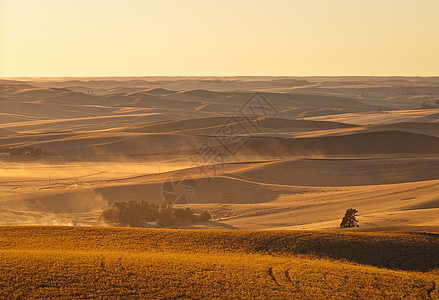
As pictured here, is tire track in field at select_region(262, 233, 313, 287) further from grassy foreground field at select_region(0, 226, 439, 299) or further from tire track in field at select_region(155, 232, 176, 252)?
tire track in field at select_region(155, 232, 176, 252)

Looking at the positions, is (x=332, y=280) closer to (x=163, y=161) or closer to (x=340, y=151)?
(x=163, y=161)

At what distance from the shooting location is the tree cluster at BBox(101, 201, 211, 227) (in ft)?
101

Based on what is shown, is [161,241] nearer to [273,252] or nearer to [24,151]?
[273,252]

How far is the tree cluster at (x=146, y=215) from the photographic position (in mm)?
30734

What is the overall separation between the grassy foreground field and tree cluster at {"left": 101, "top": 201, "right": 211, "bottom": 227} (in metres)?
9.97

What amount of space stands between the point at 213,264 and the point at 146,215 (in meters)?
16.6

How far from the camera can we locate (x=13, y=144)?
6800cm

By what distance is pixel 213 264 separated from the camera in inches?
611

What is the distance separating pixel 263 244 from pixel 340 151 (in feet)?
145

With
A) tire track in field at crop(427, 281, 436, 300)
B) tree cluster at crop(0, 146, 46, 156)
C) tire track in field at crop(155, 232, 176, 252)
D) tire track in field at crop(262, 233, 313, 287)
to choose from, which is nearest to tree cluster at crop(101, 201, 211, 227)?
tire track in field at crop(155, 232, 176, 252)

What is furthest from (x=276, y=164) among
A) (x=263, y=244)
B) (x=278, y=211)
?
(x=263, y=244)

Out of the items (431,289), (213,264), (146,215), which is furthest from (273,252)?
(146,215)

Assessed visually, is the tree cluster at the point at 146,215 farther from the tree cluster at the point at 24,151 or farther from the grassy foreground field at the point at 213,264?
the tree cluster at the point at 24,151

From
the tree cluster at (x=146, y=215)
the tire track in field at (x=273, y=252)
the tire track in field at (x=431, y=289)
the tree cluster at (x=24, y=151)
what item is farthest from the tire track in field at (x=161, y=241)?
the tree cluster at (x=24, y=151)
